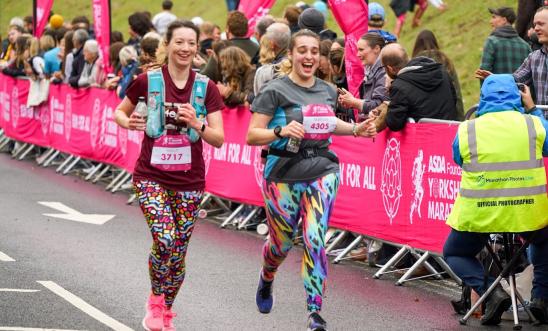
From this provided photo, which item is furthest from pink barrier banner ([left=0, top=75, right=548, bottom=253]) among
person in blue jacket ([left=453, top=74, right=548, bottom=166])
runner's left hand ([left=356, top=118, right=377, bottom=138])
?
runner's left hand ([left=356, top=118, right=377, bottom=138])

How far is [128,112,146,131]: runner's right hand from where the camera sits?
835 centimetres

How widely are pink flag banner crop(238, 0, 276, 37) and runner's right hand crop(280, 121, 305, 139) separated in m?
8.61

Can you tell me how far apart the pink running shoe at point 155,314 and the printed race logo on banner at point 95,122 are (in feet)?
36.8

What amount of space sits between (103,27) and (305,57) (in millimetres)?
11295

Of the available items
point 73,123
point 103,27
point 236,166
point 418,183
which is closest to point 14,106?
point 73,123

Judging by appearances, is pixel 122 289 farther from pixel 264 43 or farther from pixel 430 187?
pixel 264 43

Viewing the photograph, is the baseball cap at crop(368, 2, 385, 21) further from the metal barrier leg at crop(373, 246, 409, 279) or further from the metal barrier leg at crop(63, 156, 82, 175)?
the metal barrier leg at crop(63, 156, 82, 175)

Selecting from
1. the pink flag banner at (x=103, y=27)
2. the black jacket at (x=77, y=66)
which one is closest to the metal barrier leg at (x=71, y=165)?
the black jacket at (x=77, y=66)

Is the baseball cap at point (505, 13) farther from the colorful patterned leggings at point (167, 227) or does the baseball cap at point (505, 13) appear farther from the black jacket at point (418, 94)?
the colorful patterned leggings at point (167, 227)

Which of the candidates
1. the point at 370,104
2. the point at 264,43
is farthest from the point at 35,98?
the point at 370,104

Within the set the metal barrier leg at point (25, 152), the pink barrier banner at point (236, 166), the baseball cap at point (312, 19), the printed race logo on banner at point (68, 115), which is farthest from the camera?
the metal barrier leg at point (25, 152)

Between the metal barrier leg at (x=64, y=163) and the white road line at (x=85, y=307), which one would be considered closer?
the white road line at (x=85, y=307)

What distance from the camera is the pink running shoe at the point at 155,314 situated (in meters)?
8.40

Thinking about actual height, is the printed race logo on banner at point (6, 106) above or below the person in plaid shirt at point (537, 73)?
below
